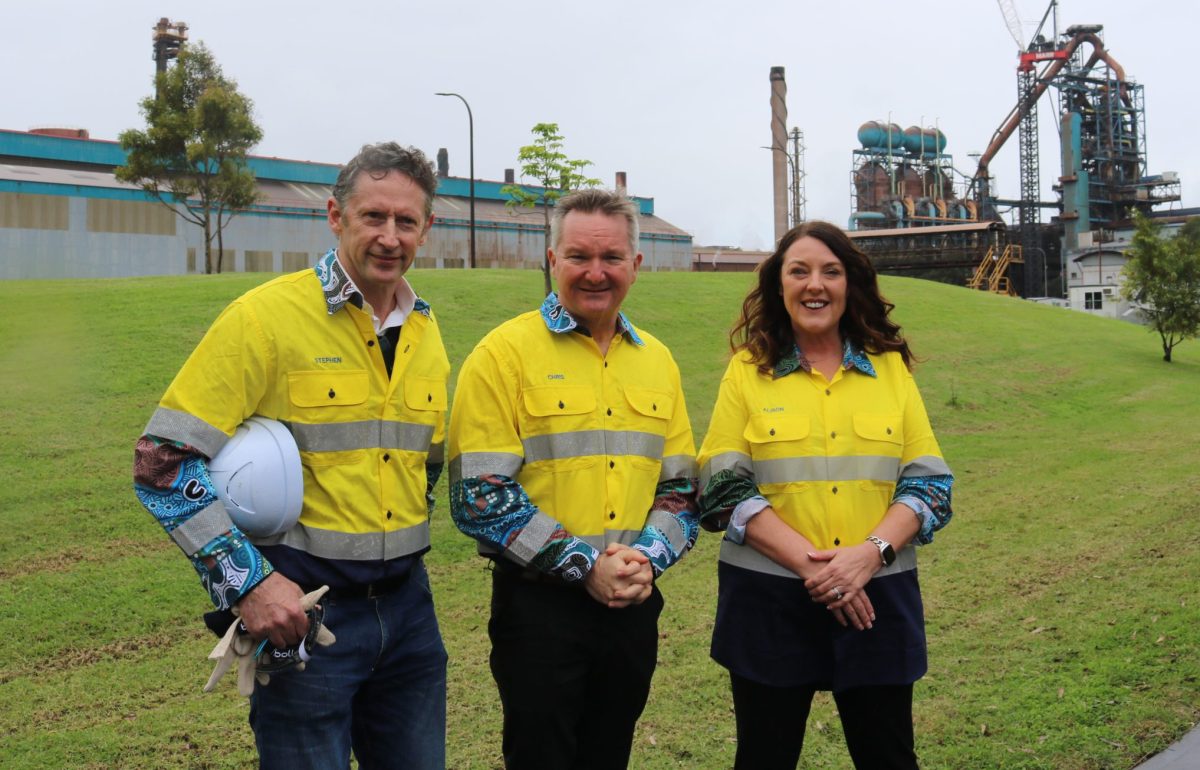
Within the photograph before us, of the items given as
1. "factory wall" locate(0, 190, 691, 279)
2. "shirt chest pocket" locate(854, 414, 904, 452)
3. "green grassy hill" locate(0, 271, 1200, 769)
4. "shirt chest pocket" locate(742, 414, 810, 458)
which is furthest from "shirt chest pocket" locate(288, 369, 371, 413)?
"factory wall" locate(0, 190, 691, 279)

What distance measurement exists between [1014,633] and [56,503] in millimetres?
8336

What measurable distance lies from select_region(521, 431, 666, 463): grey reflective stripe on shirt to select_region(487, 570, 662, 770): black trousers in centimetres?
40

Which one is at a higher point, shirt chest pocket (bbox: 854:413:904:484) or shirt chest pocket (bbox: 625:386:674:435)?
shirt chest pocket (bbox: 625:386:674:435)

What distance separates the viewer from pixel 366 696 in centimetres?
313

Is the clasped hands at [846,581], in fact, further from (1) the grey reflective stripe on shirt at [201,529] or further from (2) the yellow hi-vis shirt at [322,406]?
(1) the grey reflective stripe on shirt at [201,529]

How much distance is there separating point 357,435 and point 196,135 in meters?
31.1

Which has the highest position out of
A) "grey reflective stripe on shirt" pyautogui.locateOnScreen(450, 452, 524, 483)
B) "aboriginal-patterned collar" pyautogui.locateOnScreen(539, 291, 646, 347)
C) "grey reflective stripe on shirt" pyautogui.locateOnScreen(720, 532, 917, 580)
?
"aboriginal-patterned collar" pyautogui.locateOnScreen(539, 291, 646, 347)

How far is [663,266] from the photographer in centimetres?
5631

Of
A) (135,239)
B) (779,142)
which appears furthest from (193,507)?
(135,239)

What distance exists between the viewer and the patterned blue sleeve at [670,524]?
3.29 metres

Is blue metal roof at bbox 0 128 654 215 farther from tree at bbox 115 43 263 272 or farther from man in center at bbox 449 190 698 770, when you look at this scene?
man in center at bbox 449 190 698 770

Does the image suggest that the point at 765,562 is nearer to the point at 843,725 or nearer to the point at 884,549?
the point at 884,549

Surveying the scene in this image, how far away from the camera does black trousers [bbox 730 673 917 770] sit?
3.34 metres

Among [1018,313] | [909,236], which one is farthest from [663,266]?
[1018,313]
